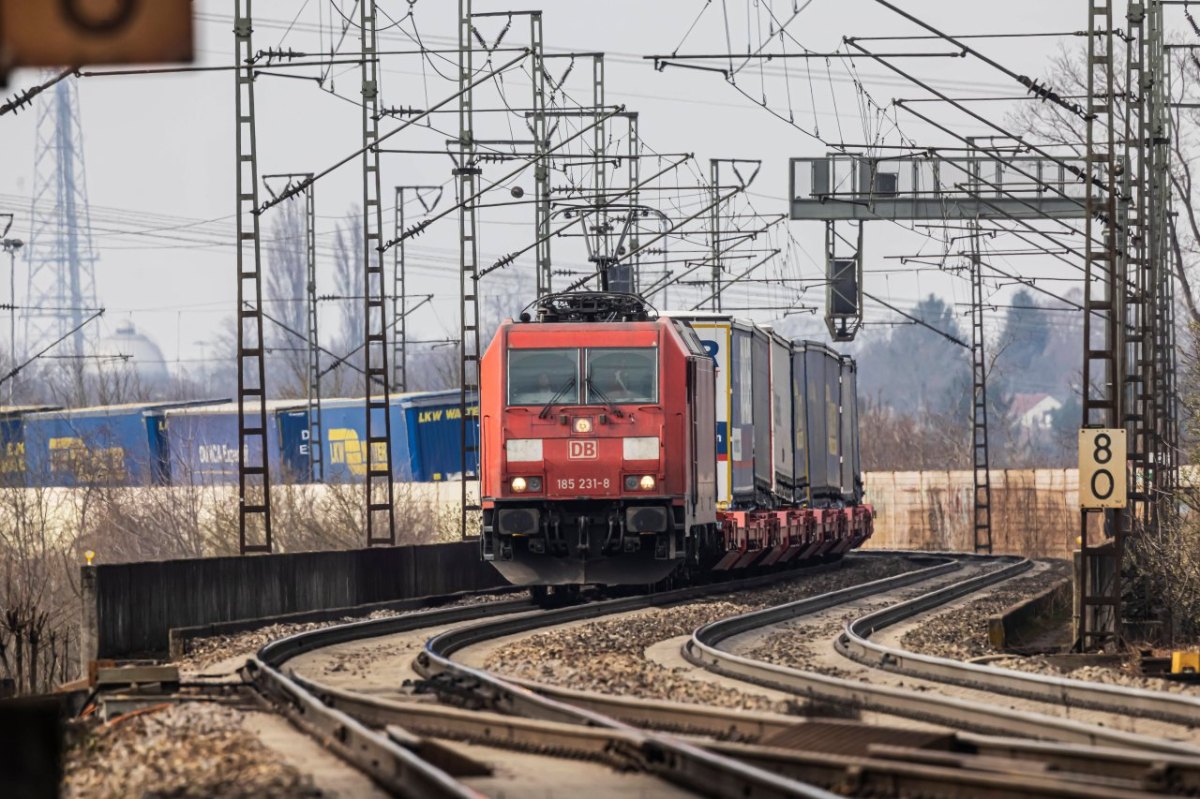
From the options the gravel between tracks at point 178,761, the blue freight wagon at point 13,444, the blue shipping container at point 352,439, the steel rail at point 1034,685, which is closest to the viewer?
the gravel between tracks at point 178,761

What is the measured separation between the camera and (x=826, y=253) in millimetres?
47094

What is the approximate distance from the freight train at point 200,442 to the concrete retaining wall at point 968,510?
14.0m

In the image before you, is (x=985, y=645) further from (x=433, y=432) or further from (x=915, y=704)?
(x=433, y=432)

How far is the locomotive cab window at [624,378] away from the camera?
23906mm

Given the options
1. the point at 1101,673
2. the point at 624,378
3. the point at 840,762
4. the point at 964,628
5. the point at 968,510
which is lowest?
the point at 968,510

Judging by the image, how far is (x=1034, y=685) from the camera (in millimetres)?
14164

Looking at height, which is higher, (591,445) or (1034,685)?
(591,445)

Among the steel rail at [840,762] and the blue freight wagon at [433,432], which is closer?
the steel rail at [840,762]

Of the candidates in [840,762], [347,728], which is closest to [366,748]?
[347,728]

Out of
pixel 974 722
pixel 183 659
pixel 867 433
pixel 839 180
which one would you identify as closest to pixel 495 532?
pixel 183 659

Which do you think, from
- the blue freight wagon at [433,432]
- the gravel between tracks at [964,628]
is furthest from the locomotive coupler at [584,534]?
the blue freight wagon at [433,432]

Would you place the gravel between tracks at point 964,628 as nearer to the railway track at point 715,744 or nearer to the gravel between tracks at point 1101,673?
the gravel between tracks at point 1101,673

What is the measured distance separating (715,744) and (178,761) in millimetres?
2722

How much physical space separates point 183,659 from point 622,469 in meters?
7.10
